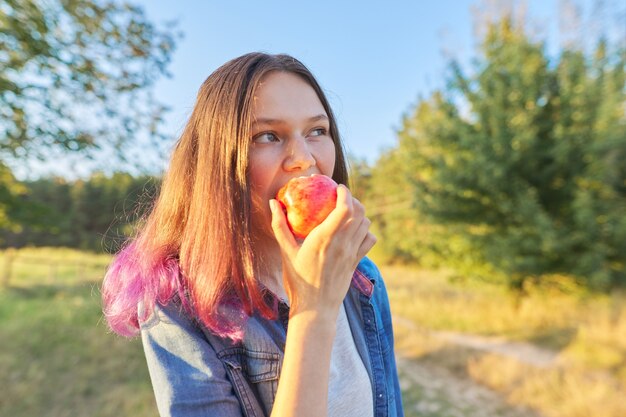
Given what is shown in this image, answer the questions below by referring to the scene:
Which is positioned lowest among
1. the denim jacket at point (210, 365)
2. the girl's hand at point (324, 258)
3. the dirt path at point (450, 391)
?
the dirt path at point (450, 391)

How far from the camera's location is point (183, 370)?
3.01 feet

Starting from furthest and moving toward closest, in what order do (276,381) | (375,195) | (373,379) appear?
(375,195), (373,379), (276,381)

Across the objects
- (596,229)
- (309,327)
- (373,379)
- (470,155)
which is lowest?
(373,379)

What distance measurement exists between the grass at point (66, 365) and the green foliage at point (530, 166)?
603 centimetres

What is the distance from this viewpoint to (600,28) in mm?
6070

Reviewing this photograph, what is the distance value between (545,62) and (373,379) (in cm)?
788

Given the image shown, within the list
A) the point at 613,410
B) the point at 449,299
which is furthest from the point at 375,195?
the point at 613,410

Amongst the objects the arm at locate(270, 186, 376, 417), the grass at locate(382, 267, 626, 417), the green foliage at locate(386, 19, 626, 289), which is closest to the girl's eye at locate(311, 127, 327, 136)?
the arm at locate(270, 186, 376, 417)

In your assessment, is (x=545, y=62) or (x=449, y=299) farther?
(x=449, y=299)

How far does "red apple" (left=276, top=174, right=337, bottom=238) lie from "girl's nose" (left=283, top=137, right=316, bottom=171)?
4 centimetres

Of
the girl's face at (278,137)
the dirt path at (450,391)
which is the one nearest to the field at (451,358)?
the dirt path at (450,391)

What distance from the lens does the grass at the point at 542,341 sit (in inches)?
183

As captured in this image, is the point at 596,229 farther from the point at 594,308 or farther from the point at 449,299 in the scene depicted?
the point at 449,299

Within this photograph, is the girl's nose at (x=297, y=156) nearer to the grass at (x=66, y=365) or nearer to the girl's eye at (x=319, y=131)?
the girl's eye at (x=319, y=131)
